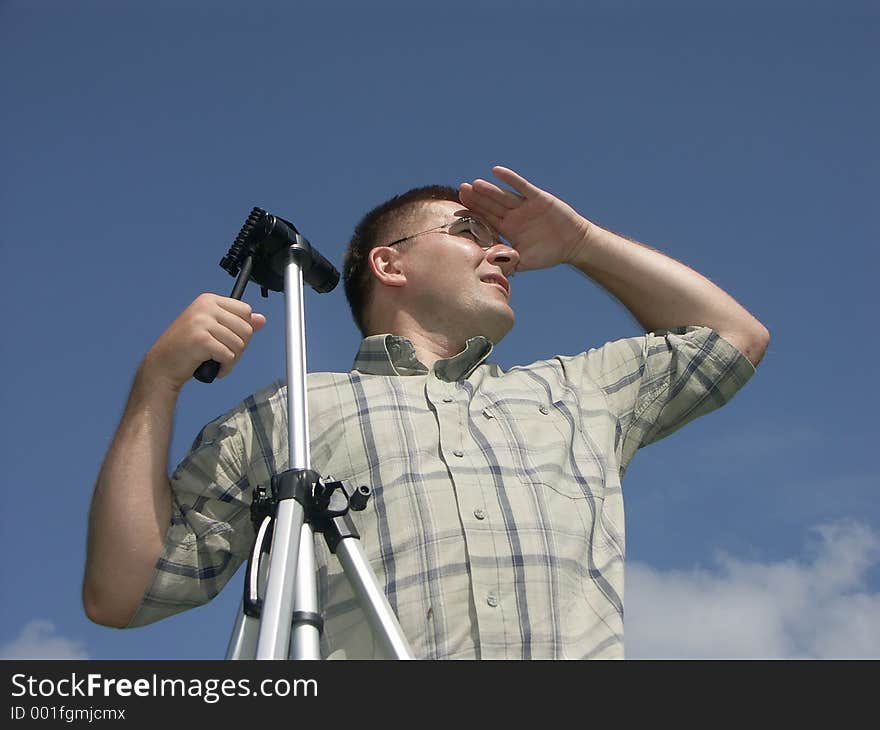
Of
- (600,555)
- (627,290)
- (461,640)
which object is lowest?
(461,640)

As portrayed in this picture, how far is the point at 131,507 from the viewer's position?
2.83 meters

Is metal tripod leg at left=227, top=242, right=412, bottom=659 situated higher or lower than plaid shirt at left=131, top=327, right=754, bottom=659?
lower

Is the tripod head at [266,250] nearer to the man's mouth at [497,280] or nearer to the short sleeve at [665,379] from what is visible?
the man's mouth at [497,280]

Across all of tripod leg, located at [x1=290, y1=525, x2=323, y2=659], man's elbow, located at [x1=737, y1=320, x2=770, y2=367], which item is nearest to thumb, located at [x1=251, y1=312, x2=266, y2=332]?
tripod leg, located at [x1=290, y1=525, x2=323, y2=659]

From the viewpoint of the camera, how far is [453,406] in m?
3.09

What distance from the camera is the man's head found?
365 cm

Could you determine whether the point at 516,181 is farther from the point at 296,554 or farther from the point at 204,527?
the point at 296,554

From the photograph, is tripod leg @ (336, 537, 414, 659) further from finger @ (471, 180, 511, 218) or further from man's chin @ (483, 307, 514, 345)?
finger @ (471, 180, 511, 218)
